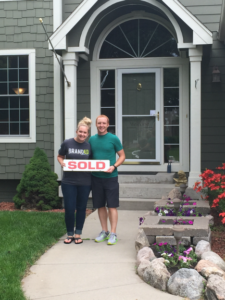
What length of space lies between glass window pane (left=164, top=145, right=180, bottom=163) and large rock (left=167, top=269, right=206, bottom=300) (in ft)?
16.3

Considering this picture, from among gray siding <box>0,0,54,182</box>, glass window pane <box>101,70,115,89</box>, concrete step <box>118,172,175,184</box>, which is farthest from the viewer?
glass window pane <box>101,70,115,89</box>

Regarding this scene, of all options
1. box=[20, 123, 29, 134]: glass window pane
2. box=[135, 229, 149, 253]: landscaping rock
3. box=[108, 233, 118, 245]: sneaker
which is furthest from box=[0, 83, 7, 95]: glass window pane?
box=[135, 229, 149, 253]: landscaping rock

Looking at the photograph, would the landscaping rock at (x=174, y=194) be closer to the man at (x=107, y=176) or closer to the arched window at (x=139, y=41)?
the man at (x=107, y=176)

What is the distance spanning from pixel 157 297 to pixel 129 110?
18.3ft

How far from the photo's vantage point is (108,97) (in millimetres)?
9109

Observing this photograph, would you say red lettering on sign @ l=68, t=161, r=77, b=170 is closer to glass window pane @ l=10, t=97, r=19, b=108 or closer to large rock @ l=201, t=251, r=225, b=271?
large rock @ l=201, t=251, r=225, b=271

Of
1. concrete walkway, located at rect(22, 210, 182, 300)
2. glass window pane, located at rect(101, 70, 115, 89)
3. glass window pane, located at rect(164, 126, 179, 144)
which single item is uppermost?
glass window pane, located at rect(101, 70, 115, 89)

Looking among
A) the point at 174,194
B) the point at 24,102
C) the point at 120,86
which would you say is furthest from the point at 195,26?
the point at 24,102

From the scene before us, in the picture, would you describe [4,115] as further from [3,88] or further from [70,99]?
[70,99]

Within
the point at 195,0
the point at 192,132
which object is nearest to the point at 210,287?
the point at 192,132

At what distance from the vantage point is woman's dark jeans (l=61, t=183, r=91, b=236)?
5.52m

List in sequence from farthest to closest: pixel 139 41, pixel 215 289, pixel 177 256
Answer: pixel 139 41 < pixel 177 256 < pixel 215 289

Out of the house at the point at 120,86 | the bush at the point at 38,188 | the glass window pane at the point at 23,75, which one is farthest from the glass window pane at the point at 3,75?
the bush at the point at 38,188

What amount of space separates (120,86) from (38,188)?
8.87ft
